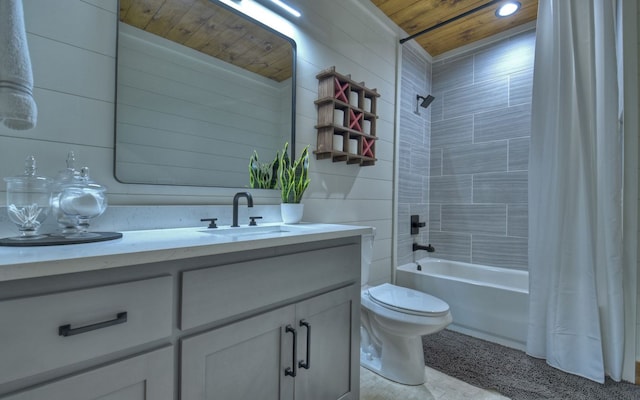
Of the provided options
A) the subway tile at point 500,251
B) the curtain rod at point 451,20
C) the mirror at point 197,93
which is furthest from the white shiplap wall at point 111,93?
the subway tile at point 500,251

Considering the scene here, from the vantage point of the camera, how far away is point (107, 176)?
1.15 meters

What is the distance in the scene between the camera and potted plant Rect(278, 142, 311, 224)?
65.0 inches

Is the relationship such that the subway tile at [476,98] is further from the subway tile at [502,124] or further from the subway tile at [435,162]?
the subway tile at [435,162]

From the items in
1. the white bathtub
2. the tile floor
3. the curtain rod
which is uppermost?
the curtain rod

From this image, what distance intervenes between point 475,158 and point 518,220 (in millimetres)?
672

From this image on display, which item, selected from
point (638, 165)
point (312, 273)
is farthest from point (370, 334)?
point (638, 165)

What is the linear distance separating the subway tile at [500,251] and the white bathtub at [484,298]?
0.21 feet

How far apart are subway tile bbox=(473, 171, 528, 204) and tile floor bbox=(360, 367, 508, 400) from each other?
1.66m

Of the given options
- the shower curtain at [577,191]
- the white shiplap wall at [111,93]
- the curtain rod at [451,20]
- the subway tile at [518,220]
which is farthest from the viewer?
the subway tile at [518,220]

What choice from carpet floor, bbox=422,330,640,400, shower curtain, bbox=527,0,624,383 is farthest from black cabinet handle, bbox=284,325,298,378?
shower curtain, bbox=527,0,624,383

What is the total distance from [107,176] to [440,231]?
112 inches

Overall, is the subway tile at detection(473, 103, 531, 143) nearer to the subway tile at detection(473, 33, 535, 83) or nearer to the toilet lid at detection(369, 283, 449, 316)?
the subway tile at detection(473, 33, 535, 83)

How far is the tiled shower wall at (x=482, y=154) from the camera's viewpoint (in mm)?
2607

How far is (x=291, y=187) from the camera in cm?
166
